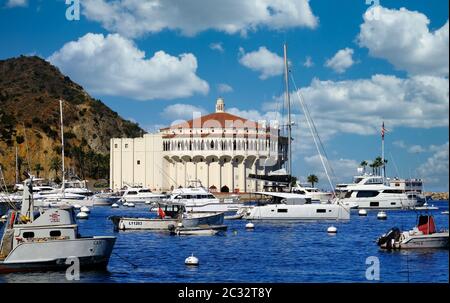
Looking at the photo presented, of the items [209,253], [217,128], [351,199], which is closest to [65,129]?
[217,128]

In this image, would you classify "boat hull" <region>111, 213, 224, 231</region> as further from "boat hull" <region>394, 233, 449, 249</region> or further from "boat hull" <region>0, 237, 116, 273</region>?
"boat hull" <region>0, 237, 116, 273</region>

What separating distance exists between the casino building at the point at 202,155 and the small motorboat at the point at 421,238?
4299 inches

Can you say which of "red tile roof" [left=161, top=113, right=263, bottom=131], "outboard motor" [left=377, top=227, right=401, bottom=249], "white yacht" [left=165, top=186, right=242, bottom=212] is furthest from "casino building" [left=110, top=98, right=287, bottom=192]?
"outboard motor" [left=377, top=227, right=401, bottom=249]

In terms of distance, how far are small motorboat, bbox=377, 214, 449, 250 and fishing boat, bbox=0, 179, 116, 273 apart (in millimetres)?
19961

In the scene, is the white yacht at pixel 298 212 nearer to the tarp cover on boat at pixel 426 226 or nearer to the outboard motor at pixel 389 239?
the outboard motor at pixel 389 239

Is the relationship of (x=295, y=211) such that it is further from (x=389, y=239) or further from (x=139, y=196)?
(x=139, y=196)

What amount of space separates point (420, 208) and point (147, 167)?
7317 centimetres

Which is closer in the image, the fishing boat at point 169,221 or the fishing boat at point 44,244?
the fishing boat at point 44,244

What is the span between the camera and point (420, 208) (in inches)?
4033

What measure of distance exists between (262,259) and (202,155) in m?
112

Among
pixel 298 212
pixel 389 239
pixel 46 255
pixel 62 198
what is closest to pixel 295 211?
pixel 298 212

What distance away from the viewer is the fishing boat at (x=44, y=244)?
33.0 metres

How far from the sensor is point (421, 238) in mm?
43469

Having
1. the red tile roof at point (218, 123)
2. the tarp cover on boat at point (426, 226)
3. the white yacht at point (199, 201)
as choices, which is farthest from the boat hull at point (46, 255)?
the red tile roof at point (218, 123)
